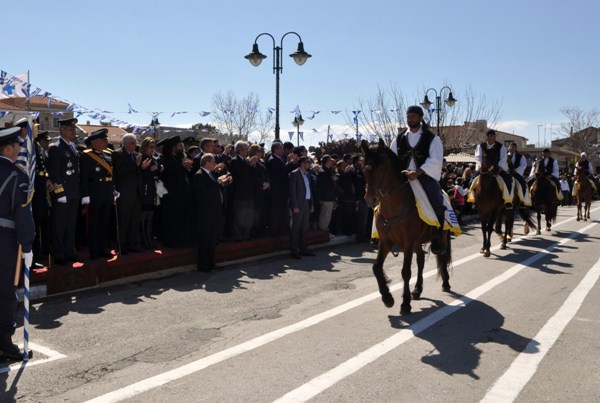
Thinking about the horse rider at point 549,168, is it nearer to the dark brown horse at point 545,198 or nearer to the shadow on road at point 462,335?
the dark brown horse at point 545,198

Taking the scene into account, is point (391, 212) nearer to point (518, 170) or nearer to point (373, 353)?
point (373, 353)

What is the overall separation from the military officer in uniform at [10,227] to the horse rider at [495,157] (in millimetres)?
10271

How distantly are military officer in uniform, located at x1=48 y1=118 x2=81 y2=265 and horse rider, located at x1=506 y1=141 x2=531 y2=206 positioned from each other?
10606 millimetres

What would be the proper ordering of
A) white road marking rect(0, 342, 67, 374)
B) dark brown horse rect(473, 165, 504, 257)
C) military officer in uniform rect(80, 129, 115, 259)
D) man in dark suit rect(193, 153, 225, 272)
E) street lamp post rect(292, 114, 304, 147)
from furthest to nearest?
1. street lamp post rect(292, 114, 304, 147)
2. dark brown horse rect(473, 165, 504, 257)
3. man in dark suit rect(193, 153, 225, 272)
4. military officer in uniform rect(80, 129, 115, 259)
5. white road marking rect(0, 342, 67, 374)

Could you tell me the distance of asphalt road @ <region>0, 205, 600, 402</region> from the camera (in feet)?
15.3

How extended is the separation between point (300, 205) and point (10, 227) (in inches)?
279

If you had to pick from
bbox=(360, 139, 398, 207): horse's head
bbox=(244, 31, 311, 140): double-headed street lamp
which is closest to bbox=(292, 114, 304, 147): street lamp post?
bbox=(244, 31, 311, 140): double-headed street lamp

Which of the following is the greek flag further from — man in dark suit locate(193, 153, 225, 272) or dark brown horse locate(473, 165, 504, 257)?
dark brown horse locate(473, 165, 504, 257)

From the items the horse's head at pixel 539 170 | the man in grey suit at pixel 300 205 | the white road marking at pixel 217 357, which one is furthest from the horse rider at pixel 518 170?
the white road marking at pixel 217 357

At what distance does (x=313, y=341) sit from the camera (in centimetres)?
595

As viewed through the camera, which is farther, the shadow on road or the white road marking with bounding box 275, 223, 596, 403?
the shadow on road

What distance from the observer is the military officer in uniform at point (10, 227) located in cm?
521

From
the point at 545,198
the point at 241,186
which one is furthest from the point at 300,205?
the point at 545,198

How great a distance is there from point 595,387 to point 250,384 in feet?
9.67
